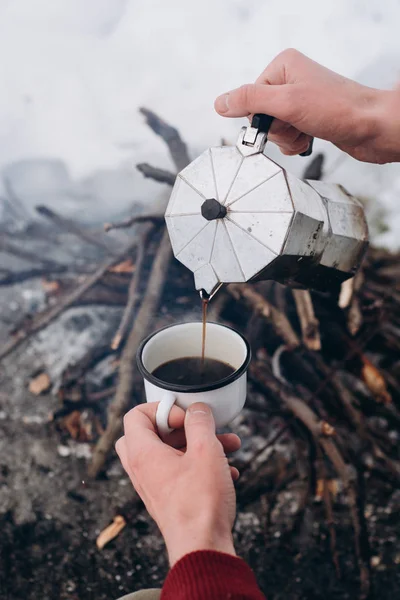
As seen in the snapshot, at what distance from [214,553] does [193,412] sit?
33cm

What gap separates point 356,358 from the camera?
219cm

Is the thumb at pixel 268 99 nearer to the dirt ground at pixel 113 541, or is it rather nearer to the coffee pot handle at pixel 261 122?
the coffee pot handle at pixel 261 122

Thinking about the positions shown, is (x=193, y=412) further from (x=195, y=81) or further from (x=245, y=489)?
(x=195, y=81)

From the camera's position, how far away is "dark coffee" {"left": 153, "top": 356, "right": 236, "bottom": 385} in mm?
1297

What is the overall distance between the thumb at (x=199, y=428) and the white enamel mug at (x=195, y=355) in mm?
43

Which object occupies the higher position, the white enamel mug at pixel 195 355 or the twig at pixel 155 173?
the twig at pixel 155 173

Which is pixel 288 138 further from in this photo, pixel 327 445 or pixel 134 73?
pixel 134 73

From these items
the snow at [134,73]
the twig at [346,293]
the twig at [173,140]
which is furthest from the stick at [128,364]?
the snow at [134,73]

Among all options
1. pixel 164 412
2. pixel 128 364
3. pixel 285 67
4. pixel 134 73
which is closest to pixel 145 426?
pixel 164 412

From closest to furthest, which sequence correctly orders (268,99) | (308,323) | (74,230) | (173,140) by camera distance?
(268,99) < (308,323) < (173,140) < (74,230)

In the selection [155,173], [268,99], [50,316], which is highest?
[268,99]

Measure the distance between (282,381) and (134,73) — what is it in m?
3.77

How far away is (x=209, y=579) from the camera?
2.51ft

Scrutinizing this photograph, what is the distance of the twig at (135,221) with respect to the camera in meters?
2.15
